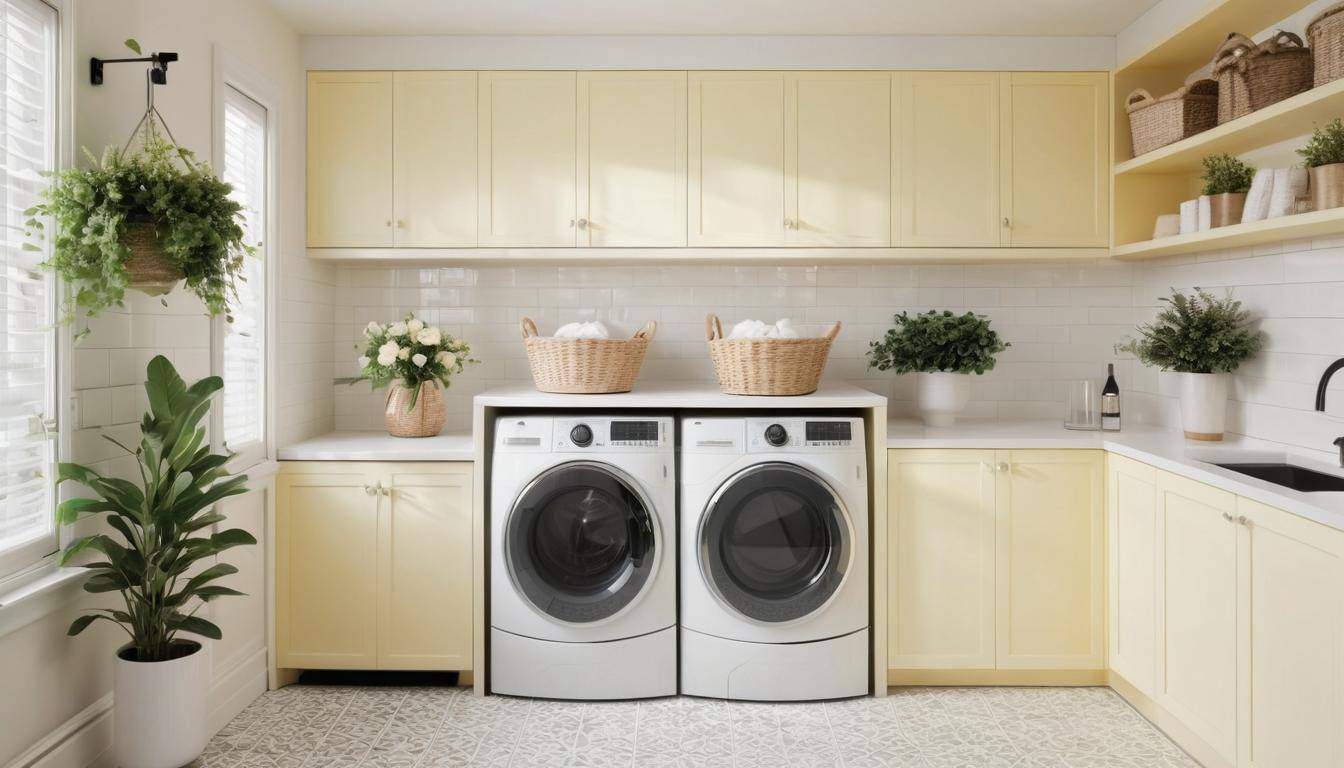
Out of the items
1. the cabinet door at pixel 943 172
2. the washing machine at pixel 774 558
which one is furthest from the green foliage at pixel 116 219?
the cabinet door at pixel 943 172

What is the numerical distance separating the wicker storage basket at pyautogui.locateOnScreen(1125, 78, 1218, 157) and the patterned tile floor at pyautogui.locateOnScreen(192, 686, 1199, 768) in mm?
1964

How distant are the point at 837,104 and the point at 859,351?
1.02 metres

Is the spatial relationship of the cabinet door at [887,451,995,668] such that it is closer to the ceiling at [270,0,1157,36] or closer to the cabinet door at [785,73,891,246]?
the cabinet door at [785,73,891,246]

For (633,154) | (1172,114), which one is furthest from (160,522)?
(1172,114)

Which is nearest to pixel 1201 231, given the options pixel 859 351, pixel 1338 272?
pixel 1338 272

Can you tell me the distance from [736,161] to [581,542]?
61.1 inches

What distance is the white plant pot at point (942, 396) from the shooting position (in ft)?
10.8

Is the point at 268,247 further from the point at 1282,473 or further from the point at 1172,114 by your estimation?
the point at 1282,473

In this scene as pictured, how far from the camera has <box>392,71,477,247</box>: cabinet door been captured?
3.28m

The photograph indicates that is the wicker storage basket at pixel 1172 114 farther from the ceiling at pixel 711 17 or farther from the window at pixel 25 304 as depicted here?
the window at pixel 25 304

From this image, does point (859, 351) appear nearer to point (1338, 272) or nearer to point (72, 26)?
point (1338, 272)

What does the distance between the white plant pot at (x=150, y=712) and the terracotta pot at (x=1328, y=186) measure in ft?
10.6

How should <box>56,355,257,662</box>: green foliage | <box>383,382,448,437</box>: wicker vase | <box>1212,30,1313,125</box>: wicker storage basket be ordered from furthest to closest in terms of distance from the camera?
<box>383,382,448,437</box>: wicker vase < <box>1212,30,1313,125</box>: wicker storage basket < <box>56,355,257,662</box>: green foliage

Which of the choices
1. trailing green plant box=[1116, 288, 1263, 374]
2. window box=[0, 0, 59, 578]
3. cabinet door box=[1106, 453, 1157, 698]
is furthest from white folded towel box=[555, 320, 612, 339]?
trailing green plant box=[1116, 288, 1263, 374]
